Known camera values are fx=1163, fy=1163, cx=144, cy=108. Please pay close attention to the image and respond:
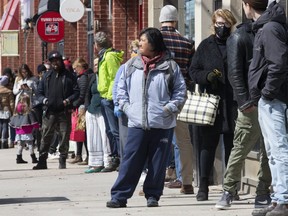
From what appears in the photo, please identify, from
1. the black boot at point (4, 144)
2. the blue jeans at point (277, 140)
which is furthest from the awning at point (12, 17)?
the blue jeans at point (277, 140)

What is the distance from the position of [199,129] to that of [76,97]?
5.57m

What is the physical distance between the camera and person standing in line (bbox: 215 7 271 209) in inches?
442

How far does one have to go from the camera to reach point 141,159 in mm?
12289

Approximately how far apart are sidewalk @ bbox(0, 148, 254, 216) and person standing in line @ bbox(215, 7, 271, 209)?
13.5 inches

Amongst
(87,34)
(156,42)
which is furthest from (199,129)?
(87,34)

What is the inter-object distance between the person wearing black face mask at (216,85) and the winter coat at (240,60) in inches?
38.4

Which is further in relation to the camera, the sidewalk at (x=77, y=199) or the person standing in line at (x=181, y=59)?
the person standing in line at (x=181, y=59)

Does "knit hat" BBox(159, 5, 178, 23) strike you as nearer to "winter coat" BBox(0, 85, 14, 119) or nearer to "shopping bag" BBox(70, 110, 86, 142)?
"shopping bag" BBox(70, 110, 86, 142)

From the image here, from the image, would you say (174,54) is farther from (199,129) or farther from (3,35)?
(3,35)

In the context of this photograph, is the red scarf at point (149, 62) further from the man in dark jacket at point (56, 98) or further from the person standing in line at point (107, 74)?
the man in dark jacket at point (56, 98)

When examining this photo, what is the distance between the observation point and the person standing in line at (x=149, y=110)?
12.1 metres

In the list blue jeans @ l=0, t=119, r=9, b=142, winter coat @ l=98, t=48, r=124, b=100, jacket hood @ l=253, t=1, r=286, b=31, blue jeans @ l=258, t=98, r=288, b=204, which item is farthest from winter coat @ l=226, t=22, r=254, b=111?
blue jeans @ l=0, t=119, r=9, b=142

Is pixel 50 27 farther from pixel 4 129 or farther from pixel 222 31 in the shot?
pixel 222 31

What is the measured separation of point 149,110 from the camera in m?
12.1
